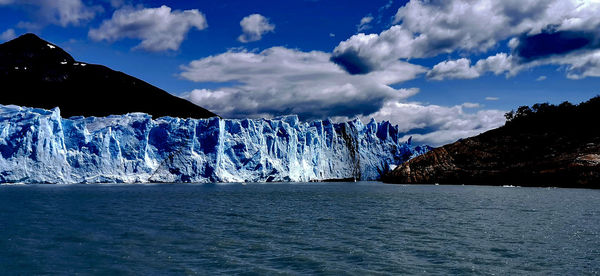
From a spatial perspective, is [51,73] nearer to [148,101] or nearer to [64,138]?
[148,101]

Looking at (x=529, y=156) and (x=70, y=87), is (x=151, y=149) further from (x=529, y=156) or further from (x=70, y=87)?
(x=70, y=87)

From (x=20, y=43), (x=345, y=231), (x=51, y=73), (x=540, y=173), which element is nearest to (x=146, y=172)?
(x=345, y=231)

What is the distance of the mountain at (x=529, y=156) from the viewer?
70.8 m

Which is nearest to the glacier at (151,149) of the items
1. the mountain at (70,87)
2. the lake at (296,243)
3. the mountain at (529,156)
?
the mountain at (529,156)

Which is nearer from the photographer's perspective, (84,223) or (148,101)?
(84,223)

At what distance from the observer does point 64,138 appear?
70.8 metres

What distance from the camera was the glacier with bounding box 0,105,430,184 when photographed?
215ft

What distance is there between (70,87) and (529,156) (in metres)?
136

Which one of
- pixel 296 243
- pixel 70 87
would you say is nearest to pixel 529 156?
pixel 296 243

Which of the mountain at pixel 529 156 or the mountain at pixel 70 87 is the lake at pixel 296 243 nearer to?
the mountain at pixel 529 156

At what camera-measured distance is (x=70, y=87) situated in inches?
5448

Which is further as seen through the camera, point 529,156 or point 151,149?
point 529,156

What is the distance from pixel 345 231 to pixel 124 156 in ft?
215

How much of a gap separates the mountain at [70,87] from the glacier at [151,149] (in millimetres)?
57693
